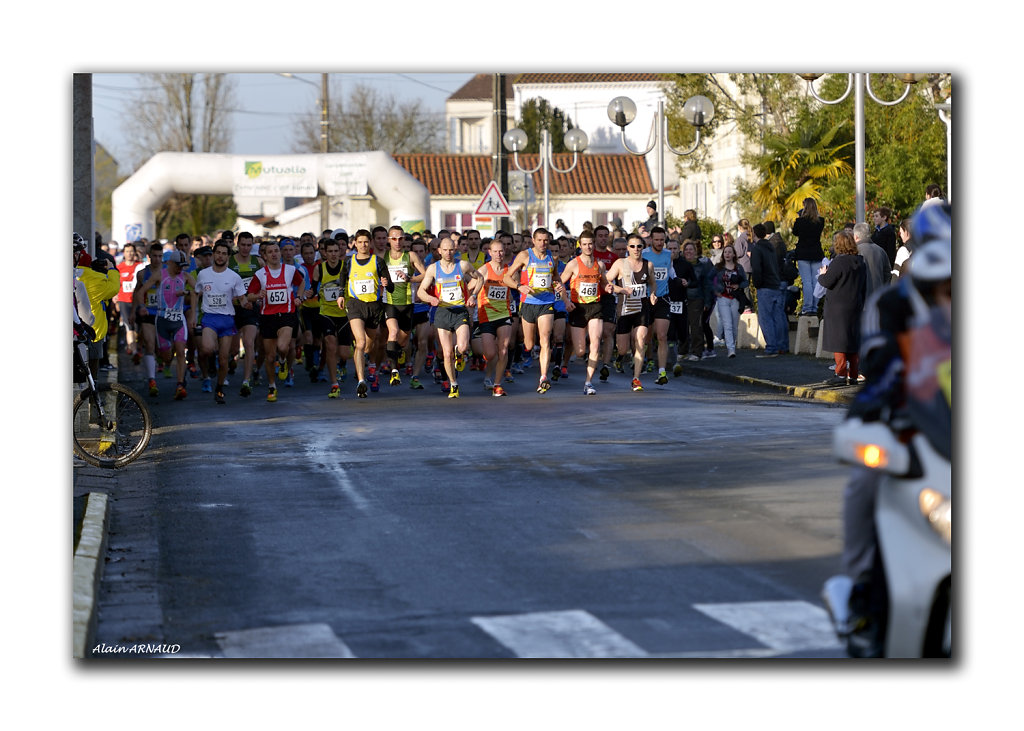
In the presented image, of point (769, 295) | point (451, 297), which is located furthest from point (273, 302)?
point (769, 295)

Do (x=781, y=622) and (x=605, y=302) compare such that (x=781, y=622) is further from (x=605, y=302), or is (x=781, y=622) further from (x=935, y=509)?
(x=605, y=302)

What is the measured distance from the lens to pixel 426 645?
6867mm

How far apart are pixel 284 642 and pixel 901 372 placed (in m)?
2.64

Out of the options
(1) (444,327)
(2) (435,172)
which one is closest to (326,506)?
(1) (444,327)

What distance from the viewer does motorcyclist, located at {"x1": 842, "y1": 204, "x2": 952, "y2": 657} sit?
5809 mm

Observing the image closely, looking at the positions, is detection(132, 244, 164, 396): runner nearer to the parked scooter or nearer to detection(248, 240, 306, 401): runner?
detection(248, 240, 306, 401): runner

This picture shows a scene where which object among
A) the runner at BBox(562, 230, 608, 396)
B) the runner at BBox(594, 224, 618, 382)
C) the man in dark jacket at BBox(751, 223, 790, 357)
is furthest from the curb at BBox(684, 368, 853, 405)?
the runner at BBox(562, 230, 608, 396)

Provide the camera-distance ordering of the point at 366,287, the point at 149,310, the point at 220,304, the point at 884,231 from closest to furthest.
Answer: the point at 220,304
the point at 884,231
the point at 366,287
the point at 149,310

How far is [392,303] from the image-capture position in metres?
18.0

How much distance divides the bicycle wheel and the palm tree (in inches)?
435

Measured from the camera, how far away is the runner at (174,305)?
1738 cm

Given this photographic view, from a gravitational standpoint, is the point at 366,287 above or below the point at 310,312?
above

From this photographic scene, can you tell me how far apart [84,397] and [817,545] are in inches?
215

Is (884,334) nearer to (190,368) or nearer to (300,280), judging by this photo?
(300,280)
